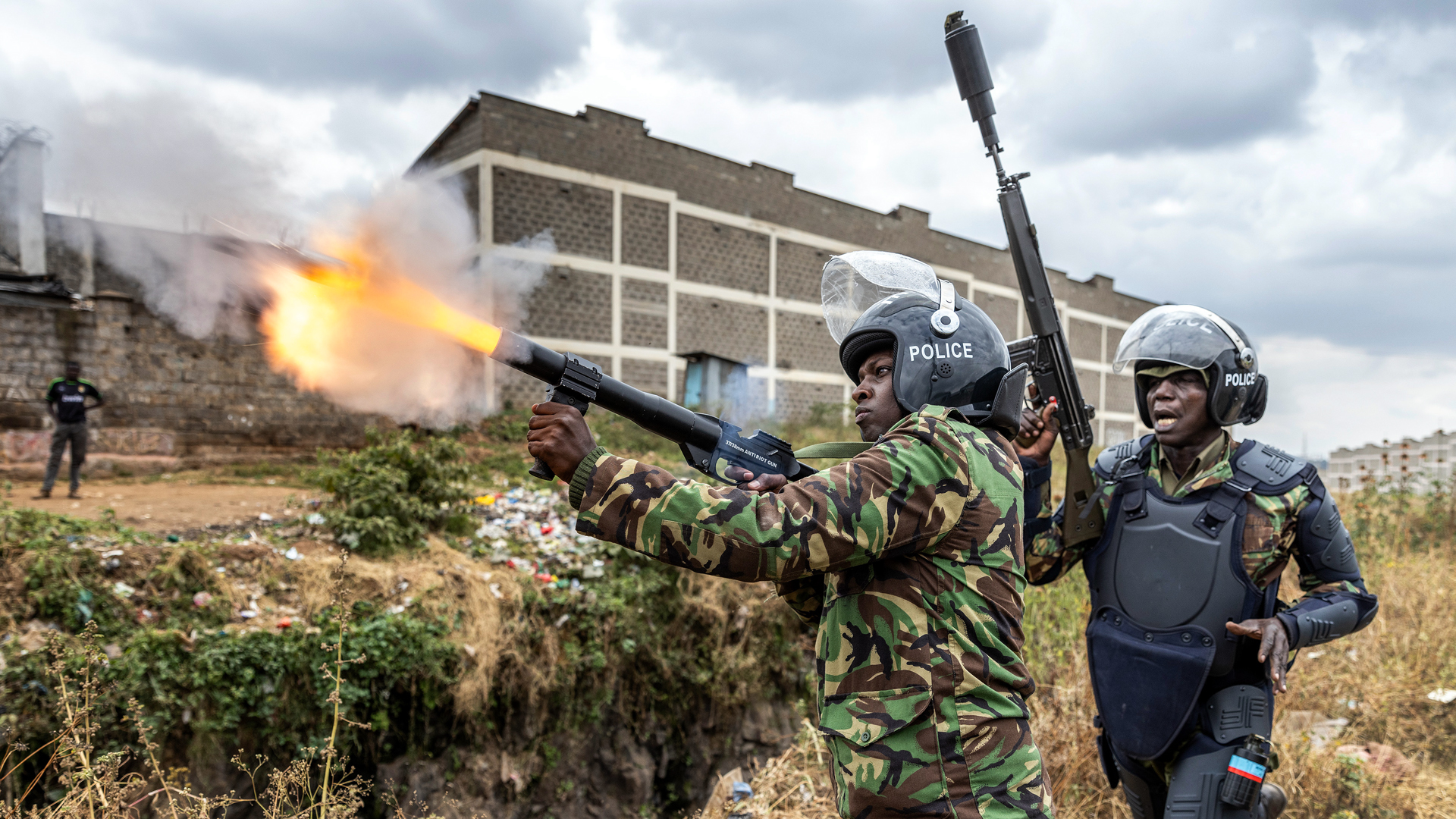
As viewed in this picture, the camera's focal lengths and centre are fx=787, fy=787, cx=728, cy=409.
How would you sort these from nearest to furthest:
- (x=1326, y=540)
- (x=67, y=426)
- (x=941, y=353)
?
(x=941, y=353), (x=1326, y=540), (x=67, y=426)

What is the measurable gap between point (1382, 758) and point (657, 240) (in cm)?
1705

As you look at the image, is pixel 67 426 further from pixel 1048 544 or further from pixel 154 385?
pixel 1048 544

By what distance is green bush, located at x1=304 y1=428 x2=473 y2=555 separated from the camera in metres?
7.21

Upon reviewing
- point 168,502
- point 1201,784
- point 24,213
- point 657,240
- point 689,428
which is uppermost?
point 657,240

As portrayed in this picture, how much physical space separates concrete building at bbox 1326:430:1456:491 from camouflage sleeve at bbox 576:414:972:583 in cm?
1001

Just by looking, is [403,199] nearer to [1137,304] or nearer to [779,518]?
Result: [779,518]

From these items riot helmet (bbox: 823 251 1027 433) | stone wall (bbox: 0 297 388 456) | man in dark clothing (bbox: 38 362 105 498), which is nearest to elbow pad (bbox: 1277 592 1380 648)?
riot helmet (bbox: 823 251 1027 433)

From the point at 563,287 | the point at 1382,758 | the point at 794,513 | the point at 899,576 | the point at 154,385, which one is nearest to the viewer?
the point at 794,513

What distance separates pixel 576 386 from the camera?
214 centimetres

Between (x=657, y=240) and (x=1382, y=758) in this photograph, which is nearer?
(x=1382, y=758)

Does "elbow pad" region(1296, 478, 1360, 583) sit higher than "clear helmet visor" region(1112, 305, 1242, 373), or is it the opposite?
"clear helmet visor" region(1112, 305, 1242, 373)

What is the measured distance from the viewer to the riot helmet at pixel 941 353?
206cm

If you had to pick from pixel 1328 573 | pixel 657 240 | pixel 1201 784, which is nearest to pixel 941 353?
pixel 1201 784

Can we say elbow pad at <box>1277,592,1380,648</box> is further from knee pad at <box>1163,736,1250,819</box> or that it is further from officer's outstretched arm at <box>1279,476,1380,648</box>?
knee pad at <box>1163,736,1250,819</box>
